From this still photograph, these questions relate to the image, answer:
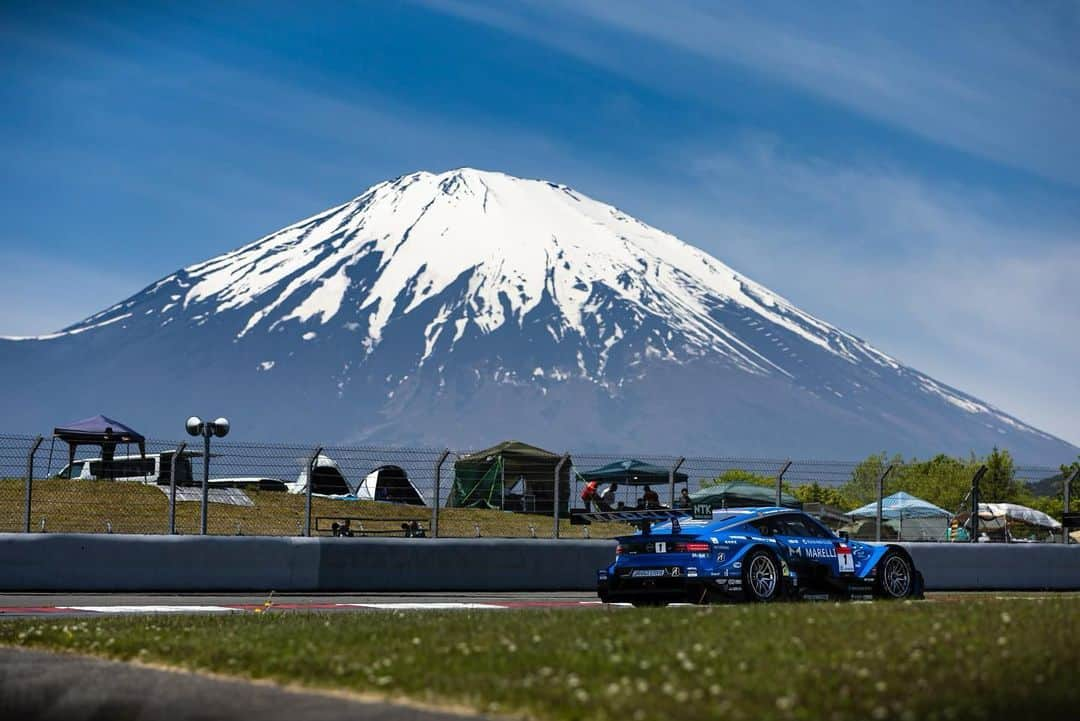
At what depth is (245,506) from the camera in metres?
44.6

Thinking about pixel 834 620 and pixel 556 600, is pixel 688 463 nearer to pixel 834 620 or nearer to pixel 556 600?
pixel 556 600

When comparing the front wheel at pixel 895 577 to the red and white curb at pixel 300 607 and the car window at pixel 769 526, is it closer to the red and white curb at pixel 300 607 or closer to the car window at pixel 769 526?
the car window at pixel 769 526

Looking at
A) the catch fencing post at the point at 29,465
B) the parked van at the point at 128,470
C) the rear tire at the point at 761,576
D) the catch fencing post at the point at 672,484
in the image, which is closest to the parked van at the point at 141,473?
the parked van at the point at 128,470

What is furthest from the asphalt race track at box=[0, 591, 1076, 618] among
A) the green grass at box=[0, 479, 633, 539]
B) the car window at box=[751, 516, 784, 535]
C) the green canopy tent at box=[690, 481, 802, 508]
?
the green canopy tent at box=[690, 481, 802, 508]

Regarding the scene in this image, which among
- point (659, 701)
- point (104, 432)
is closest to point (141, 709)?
point (659, 701)

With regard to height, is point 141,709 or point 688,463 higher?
point 688,463

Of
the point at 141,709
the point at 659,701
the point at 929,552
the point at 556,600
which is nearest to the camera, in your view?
the point at 659,701

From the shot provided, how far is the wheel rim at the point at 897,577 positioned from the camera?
1828 centimetres

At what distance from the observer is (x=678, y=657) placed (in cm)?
969

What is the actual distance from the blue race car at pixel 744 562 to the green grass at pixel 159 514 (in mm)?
18412

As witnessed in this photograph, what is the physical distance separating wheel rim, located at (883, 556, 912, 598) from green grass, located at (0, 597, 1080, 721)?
16.0ft

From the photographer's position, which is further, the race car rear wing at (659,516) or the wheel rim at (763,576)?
the race car rear wing at (659,516)

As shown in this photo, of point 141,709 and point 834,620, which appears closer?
point 141,709

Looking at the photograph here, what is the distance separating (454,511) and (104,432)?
42.6 feet
